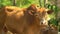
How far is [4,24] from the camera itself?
8430mm

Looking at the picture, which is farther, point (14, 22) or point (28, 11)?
point (14, 22)

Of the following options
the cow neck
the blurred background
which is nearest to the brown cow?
the cow neck

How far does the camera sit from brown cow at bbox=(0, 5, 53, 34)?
7.16m

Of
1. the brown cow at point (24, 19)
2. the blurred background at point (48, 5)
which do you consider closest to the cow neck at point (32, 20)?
the brown cow at point (24, 19)

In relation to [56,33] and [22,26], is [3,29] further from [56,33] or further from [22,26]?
[56,33]

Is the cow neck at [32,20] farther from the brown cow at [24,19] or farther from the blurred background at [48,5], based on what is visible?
the blurred background at [48,5]

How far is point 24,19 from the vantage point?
7.82 metres

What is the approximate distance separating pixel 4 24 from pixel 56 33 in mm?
2164

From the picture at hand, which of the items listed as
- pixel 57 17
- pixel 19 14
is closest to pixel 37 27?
pixel 19 14

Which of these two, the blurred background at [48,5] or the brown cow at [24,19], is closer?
the brown cow at [24,19]

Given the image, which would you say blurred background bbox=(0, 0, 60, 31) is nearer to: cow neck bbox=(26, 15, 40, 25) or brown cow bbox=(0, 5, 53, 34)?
brown cow bbox=(0, 5, 53, 34)

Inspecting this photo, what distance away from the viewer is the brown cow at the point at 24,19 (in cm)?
716

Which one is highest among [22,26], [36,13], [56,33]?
[36,13]

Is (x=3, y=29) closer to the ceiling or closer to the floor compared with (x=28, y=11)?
closer to the floor
